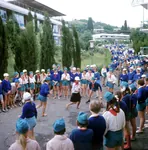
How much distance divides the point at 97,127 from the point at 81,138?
1.70ft

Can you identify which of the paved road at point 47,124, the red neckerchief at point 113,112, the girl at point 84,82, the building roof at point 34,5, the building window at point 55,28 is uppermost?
the building roof at point 34,5

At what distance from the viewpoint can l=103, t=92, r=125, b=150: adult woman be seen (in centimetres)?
498

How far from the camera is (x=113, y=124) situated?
4980mm

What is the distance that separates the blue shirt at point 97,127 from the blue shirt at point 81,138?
0.95 ft

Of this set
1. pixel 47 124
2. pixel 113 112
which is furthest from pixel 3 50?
pixel 113 112

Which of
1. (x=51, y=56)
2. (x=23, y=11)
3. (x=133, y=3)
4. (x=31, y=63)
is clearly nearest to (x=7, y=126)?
(x=31, y=63)

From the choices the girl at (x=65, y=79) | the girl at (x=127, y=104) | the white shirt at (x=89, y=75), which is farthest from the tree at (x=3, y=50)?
the girl at (x=127, y=104)

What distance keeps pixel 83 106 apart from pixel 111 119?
794 centimetres

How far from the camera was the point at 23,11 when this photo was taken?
126 feet

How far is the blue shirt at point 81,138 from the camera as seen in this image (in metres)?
4.05

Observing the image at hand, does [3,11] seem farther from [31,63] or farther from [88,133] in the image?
[88,133]

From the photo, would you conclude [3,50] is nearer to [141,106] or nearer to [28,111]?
[28,111]

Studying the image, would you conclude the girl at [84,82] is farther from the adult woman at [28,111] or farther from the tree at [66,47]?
the tree at [66,47]

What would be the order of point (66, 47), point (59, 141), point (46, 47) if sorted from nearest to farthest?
point (59, 141)
point (46, 47)
point (66, 47)
